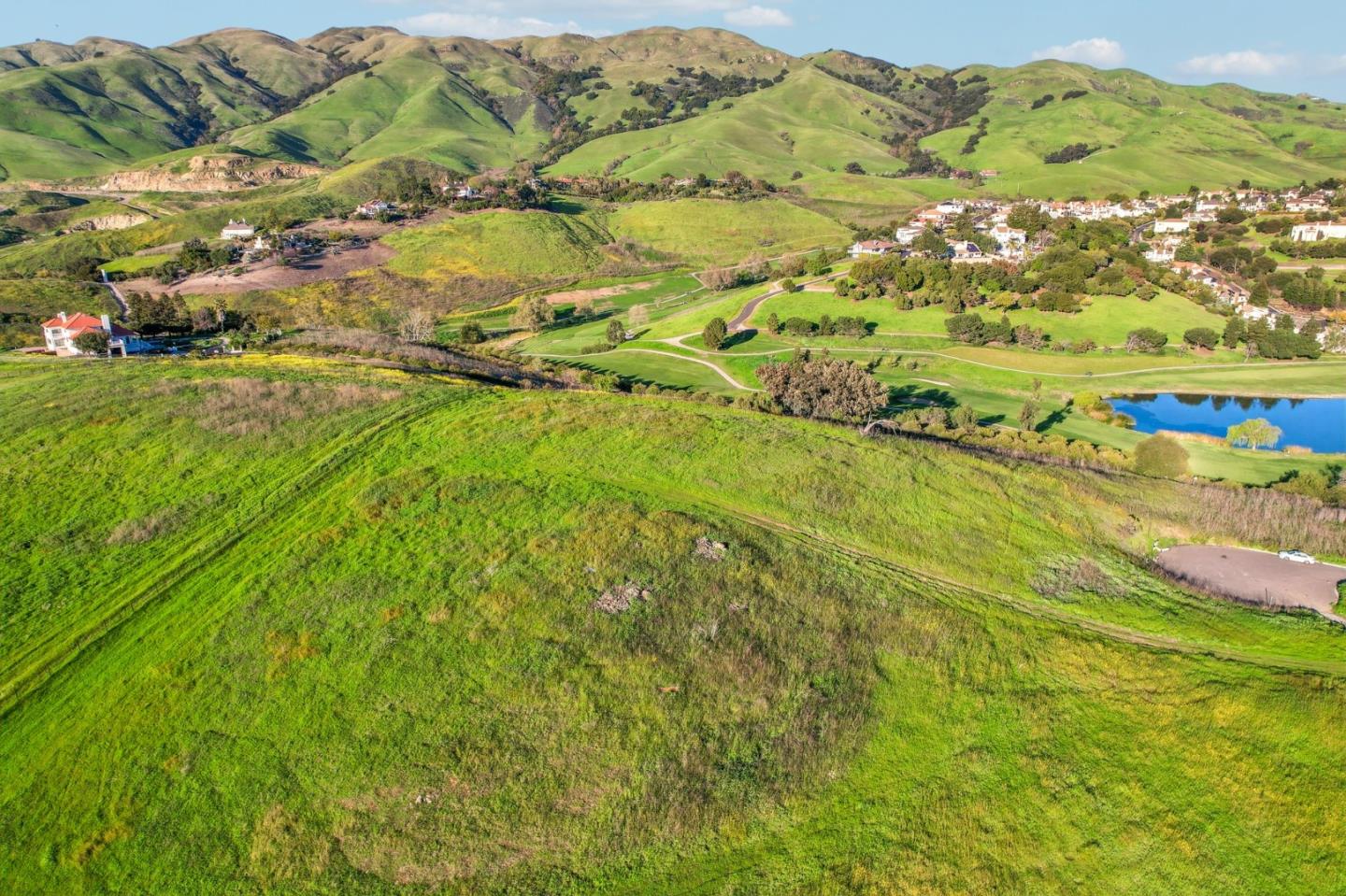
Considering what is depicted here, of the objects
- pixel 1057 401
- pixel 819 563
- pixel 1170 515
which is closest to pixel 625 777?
pixel 819 563

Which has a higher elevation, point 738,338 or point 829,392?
point 738,338

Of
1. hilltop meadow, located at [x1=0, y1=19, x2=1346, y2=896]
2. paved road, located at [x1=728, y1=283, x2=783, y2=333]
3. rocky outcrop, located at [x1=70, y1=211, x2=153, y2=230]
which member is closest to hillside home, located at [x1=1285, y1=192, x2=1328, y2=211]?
hilltop meadow, located at [x1=0, y1=19, x2=1346, y2=896]

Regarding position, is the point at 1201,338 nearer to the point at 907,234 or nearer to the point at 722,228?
the point at 907,234

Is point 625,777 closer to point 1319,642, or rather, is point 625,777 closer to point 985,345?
point 1319,642

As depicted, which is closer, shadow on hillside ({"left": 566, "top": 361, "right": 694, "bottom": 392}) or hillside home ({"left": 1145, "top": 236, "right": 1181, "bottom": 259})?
shadow on hillside ({"left": 566, "top": 361, "right": 694, "bottom": 392})

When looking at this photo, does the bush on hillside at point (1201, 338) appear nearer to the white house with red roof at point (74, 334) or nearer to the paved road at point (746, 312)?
the paved road at point (746, 312)

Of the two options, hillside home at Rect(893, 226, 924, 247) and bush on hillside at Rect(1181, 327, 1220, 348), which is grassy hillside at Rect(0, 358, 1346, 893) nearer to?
bush on hillside at Rect(1181, 327, 1220, 348)

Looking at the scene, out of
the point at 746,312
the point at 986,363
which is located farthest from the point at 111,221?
the point at 986,363
